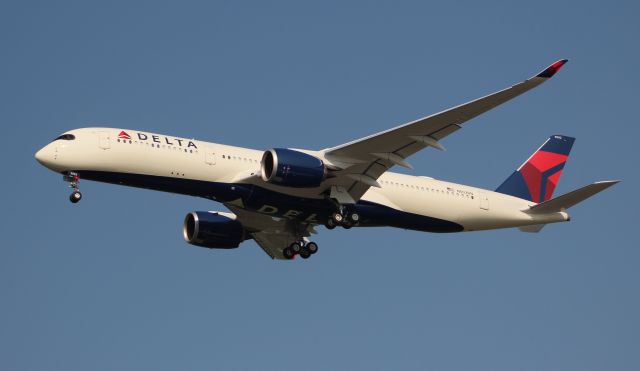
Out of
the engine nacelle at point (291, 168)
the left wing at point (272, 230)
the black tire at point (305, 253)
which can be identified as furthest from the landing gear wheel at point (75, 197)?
the black tire at point (305, 253)

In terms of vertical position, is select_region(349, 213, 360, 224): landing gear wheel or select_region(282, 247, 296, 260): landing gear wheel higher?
select_region(349, 213, 360, 224): landing gear wheel

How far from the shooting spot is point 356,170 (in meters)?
43.1

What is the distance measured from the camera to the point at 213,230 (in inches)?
1917

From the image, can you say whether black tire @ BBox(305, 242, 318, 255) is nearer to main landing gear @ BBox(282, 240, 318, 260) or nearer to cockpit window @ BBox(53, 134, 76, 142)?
main landing gear @ BBox(282, 240, 318, 260)

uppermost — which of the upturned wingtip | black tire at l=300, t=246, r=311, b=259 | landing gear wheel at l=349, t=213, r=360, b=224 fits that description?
the upturned wingtip

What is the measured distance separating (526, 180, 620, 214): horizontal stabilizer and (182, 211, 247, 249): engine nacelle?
12659mm

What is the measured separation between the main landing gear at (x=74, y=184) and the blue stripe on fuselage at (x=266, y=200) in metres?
0.24

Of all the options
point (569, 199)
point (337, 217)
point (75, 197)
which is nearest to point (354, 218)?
point (337, 217)

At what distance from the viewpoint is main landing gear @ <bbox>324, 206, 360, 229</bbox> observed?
44.0 m

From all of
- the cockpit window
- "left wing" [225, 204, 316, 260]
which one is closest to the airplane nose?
the cockpit window

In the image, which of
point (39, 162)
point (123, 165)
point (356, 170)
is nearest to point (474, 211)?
point (356, 170)

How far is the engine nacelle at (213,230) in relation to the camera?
160 feet

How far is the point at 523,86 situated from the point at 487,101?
61.7 inches

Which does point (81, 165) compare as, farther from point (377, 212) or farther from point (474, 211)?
point (474, 211)
